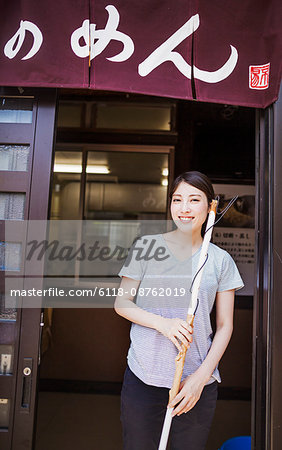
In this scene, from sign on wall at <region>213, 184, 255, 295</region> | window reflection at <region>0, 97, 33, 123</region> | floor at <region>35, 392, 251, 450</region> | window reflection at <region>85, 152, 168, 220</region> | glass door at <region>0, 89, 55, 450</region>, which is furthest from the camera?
window reflection at <region>85, 152, 168, 220</region>

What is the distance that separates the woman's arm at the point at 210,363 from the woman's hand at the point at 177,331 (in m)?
0.22

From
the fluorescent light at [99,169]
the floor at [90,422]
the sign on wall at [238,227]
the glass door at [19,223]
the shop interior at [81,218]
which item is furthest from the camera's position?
the fluorescent light at [99,169]

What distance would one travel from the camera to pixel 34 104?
2.66 metres

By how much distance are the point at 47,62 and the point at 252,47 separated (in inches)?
56.4

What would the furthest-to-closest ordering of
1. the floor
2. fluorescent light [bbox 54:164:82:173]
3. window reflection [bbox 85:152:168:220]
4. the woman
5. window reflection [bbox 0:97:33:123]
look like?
window reflection [bbox 85:152:168:220] < fluorescent light [bbox 54:164:82:173] < the floor < window reflection [bbox 0:97:33:123] < the woman

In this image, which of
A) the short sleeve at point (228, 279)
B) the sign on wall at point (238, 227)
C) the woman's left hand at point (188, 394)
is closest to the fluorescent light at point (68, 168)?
the sign on wall at point (238, 227)

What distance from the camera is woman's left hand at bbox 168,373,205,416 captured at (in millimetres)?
1898

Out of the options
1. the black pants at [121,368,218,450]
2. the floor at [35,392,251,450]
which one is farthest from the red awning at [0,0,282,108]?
the floor at [35,392,251,450]

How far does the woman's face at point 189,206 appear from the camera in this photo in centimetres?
217

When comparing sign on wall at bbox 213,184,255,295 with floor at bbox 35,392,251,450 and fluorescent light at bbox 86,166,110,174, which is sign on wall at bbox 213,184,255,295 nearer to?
floor at bbox 35,392,251,450

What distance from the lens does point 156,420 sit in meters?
2.08

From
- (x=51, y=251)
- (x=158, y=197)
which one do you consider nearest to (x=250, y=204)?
(x=158, y=197)

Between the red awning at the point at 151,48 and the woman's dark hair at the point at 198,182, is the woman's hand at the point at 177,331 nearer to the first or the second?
the woman's dark hair at the point at 198,182

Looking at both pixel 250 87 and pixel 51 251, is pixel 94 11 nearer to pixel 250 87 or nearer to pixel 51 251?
pixel 250 87
